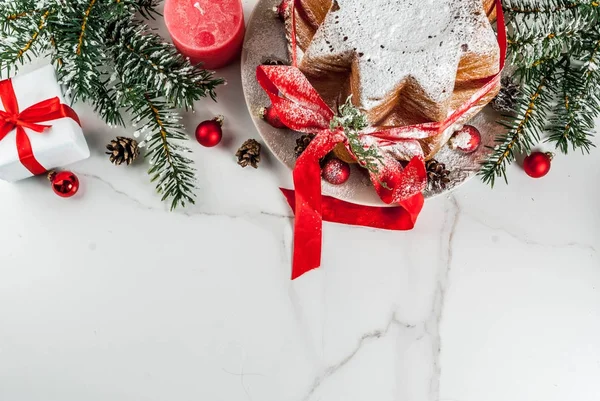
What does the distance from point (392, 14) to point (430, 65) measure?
0.08 metres

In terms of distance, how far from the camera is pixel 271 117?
831mm

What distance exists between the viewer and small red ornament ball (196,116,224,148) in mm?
880

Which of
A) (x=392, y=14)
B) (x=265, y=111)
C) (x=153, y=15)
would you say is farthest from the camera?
(x=153, y=15)

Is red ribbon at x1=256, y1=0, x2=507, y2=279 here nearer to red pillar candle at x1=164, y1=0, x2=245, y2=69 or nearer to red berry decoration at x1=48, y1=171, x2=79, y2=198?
red pillar candle at x1=164, y1=0, x2=245, y2=69

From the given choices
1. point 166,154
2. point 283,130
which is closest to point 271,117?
point 283,130

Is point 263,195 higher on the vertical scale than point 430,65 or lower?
lower

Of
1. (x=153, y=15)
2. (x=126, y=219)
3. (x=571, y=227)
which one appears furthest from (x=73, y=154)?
(x=571, y=227)

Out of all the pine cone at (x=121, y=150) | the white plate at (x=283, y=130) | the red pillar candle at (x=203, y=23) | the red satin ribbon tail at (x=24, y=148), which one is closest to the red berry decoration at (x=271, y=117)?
the white plate at (x=283, y=130)

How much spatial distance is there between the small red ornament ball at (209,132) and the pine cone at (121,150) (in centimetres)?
10

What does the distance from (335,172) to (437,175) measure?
15 centimetres

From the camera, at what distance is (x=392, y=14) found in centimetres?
69

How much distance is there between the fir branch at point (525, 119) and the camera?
0.82m

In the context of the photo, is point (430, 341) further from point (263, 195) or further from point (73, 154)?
point (73, 154)

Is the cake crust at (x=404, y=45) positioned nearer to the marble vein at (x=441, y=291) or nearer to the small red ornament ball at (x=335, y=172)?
the small red ornament ball at (x=335, y=172)
